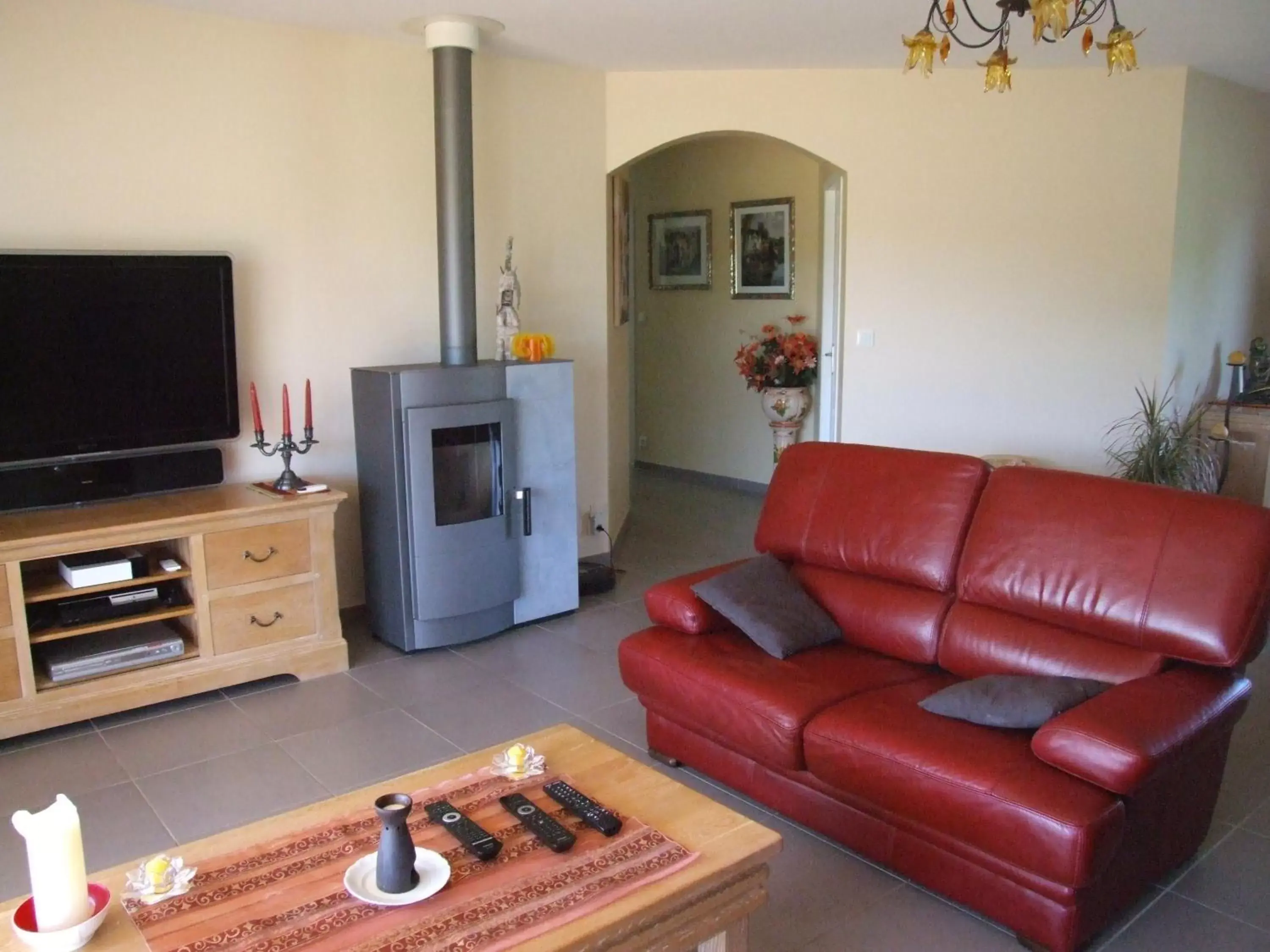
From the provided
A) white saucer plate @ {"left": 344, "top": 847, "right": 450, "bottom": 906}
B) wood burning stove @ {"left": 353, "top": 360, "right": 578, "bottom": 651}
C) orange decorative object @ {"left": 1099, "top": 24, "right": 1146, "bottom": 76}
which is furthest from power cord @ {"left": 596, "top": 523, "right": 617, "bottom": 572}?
orange decorative object @ {"left": 1099, "top": 24, "right": 1146, "bottom": 76}

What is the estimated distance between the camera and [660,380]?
25.3 ft

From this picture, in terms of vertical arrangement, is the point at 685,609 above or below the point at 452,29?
below

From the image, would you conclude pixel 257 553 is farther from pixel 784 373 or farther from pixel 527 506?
pixel 784 373

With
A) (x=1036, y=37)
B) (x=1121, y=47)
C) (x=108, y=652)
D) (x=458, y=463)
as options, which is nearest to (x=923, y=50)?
(x=1036, y=37)

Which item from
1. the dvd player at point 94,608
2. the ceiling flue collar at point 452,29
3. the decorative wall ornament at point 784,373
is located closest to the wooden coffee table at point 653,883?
the dvd player at point 94,608

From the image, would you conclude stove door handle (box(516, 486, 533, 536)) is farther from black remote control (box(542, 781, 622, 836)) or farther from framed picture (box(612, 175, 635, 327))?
black remote control (box(542, 781, 622, 836))

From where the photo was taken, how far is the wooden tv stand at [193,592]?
323cm

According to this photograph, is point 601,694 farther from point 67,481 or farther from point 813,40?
point 813,40

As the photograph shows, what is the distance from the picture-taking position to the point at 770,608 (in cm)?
298

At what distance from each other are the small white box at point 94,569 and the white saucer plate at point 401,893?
204cm

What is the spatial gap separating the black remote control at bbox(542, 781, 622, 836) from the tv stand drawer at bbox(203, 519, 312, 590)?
1.98 meters

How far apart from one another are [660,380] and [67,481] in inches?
187

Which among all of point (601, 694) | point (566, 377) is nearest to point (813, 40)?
point (566, 377)

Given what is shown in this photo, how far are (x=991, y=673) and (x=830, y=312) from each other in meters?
3.92
